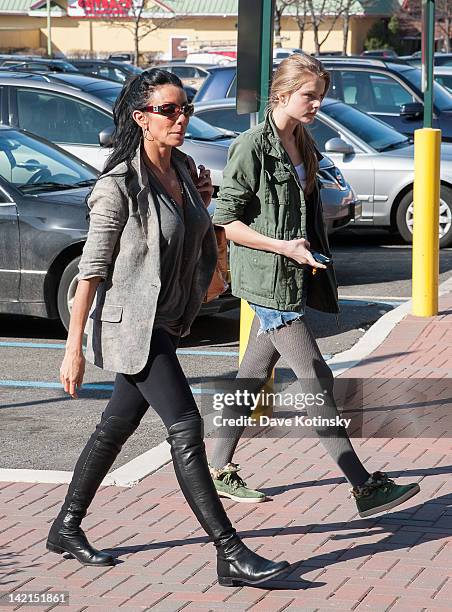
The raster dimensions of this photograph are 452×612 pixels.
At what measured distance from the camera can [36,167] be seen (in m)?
9.96

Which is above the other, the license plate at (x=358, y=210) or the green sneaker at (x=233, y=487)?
the green sneaker at (x=233, y=487)

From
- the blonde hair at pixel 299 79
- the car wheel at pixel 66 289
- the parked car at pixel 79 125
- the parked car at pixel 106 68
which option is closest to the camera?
the blonde hair at pixel 299 79

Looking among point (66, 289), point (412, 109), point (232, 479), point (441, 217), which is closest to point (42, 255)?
point (66, 289)

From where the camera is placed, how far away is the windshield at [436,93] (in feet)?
58.6

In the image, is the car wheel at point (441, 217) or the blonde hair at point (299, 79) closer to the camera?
the blonde hair at point (299, 79)

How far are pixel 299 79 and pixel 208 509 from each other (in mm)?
1805

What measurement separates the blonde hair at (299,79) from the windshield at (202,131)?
7972 millimetres

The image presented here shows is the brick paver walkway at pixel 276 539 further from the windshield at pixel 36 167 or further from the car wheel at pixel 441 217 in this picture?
the car wheel at pixel 441 217

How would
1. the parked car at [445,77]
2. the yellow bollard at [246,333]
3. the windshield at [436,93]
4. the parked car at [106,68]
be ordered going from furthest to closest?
1. the parked car at [106,68]
2. the parked car at [445,77]
3. the windshield at [436,93]
4. the yellow bollard at [246,333]

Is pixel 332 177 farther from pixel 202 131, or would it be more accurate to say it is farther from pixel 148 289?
pixel 148 289

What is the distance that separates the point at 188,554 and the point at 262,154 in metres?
1.66

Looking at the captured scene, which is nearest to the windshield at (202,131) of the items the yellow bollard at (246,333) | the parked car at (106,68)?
the yellow bollard at (246,333)

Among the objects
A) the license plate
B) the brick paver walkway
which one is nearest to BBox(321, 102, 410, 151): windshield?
the license plate

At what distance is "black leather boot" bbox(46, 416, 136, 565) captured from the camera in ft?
15.6
